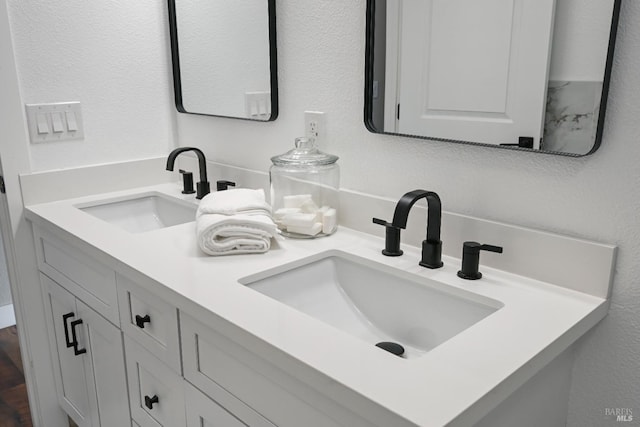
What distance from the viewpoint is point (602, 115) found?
0.97m

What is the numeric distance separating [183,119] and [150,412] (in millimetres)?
1076

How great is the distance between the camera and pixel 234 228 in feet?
4.15

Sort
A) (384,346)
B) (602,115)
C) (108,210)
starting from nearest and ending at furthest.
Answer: (602,115), (384,346), (108,210)

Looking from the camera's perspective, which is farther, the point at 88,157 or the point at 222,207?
the point at 88,157

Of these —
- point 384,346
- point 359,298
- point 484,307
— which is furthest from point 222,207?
point 484,307

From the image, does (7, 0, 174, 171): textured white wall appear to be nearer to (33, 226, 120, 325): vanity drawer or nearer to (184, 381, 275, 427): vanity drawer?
(33, 226, 120, 325): vanity drawer

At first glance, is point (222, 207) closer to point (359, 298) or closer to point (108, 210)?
point (359, 298)

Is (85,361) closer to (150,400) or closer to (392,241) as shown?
(150,400)

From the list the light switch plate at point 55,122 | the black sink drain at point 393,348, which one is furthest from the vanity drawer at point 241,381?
the light switch plate at point 55,122

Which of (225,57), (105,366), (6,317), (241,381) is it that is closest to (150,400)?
(105,366)

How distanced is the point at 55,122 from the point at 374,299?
3.94ft

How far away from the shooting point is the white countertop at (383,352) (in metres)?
0.74

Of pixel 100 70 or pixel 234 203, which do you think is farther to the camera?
pixel 100 70

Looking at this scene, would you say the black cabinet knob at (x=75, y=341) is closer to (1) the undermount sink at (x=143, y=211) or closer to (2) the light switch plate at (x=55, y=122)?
(1) the undermount sink at (x=143, y=211)
